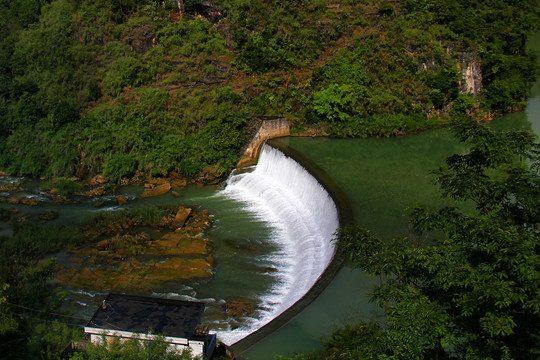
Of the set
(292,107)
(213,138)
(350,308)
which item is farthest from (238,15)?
(350,308)

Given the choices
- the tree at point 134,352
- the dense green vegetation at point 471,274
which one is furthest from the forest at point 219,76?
the dense green vegetation at point 471,274

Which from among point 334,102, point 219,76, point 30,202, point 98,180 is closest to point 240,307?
point 30,202

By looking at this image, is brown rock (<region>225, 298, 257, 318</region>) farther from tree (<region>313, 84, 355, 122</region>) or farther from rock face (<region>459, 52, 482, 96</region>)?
rock face (<region>459, 52, 482, 96</region>)

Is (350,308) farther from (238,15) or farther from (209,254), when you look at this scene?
(238,15)

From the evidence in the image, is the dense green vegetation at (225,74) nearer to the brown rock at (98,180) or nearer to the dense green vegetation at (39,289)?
the brown rock at (98,180)

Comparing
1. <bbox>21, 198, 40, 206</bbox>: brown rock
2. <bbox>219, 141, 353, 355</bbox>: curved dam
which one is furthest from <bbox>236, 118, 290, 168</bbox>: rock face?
<bbox>21, 198, 40, 206</bbox>: brown rock
